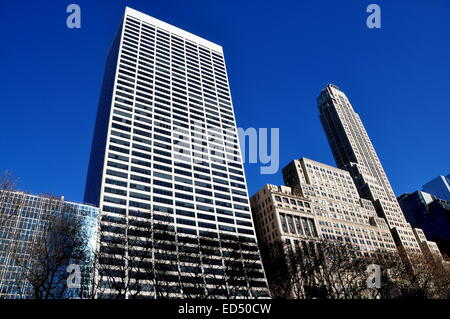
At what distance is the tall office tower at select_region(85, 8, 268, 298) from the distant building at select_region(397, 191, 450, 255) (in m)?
121

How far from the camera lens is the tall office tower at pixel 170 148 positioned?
8456cm

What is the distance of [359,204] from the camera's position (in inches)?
5261

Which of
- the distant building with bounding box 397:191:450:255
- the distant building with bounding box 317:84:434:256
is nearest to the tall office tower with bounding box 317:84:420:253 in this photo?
the distant building with bounding box 317:84:434:256

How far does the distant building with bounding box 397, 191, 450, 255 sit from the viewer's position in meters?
163

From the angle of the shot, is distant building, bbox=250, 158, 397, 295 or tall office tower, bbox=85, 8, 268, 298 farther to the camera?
distant building, bbox=250, 158, 397, 295

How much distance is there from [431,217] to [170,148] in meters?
159

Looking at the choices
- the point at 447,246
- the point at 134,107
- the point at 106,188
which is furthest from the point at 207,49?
the point at 447,246

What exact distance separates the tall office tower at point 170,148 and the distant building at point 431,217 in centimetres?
12058

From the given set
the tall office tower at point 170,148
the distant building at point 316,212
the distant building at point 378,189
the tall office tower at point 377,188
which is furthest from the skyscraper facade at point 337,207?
the tall office tower at point 170,148

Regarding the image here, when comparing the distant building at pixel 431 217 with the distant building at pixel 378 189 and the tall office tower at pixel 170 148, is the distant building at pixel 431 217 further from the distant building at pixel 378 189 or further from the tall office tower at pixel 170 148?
the tall office tower at pixel 170 148

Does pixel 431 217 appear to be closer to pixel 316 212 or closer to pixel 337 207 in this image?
pixel 337 207

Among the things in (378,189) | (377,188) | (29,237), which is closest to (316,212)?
(378,189)

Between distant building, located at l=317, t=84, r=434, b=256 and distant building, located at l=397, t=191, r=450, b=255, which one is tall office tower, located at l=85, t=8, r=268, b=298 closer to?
distant building, located at l=317, t=84, r=434, b=256

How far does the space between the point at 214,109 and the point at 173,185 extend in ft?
152
